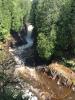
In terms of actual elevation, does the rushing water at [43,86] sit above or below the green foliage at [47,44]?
below

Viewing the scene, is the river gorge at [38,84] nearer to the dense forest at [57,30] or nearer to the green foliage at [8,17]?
the dense forest at [57,30]

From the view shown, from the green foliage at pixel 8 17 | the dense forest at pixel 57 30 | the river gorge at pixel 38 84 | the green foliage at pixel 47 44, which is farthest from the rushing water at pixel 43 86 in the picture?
the green foliage at pixel 8 17

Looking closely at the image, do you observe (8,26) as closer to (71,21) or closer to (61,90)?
(71,21)

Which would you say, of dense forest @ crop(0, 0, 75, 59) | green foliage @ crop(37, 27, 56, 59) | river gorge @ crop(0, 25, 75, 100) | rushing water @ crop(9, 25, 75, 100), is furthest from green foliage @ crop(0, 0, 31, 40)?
green foliage @ crop(37, 27, 56, 59)

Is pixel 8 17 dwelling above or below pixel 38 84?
above

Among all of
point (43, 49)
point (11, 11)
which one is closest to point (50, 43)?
point (43, 49)

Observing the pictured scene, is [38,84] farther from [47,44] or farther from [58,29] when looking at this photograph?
[58,29]

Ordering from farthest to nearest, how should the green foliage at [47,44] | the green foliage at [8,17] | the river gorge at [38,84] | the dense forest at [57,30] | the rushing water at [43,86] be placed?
the green foliage at [8,17]
the dense forest at [57,30]
the green foliage at [47,44]
the rushing water at [43,86]
the river gorge at [38,84]

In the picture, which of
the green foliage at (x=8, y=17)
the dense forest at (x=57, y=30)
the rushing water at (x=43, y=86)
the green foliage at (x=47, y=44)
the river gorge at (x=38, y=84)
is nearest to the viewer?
the river gorge at (x=38, y=84)

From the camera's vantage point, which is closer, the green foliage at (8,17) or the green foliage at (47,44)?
the green foliage at (47,44)

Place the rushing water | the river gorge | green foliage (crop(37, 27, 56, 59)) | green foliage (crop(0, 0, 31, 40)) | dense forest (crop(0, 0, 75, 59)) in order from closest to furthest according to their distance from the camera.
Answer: the river gorge, the rushing water, green foliage (crop(37, 27, 56, 59)), dense forest (crop(0, 0, 75, 59)), green foliage (crop(0, 0, 31, 40))

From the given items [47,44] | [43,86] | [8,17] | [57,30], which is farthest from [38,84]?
[8,17]

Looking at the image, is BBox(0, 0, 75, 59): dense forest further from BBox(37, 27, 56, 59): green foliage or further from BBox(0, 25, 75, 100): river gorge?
BBox(0, 25, 75, 100): river gorge
